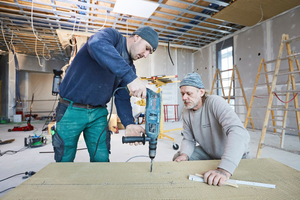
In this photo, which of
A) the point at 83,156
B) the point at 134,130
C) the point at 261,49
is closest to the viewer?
the point at 134,130

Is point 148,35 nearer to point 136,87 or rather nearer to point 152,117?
point 136,87

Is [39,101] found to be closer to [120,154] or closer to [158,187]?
[120,154]

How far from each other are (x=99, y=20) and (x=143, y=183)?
4.63 metres

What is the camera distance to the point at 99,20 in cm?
443

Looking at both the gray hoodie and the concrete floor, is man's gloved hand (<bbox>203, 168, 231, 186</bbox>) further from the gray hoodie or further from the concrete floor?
the concrete floor

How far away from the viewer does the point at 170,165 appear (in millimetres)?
1028

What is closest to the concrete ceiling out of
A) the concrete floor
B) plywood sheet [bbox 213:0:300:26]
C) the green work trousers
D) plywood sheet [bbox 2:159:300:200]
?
plywood sheet [bbox 213:0:300:26]

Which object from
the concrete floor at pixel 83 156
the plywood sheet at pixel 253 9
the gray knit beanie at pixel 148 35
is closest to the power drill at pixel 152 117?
the gray knit beanie at pixel 148 35

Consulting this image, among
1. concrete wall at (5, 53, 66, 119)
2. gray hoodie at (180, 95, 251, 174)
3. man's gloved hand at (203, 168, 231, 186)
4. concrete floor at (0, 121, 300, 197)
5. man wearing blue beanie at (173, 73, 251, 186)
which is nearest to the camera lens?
man's gloved hand at (203, 168, 231, 186)

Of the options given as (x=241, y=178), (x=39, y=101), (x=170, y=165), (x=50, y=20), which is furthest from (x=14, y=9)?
(x=39, y=101)

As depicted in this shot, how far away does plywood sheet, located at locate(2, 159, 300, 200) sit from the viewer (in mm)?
662

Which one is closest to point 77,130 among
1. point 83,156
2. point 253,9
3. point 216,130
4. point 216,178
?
point 216,178

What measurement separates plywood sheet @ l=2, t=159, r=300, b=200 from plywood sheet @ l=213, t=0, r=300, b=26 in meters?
3.31

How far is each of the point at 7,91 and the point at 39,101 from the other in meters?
2.75
